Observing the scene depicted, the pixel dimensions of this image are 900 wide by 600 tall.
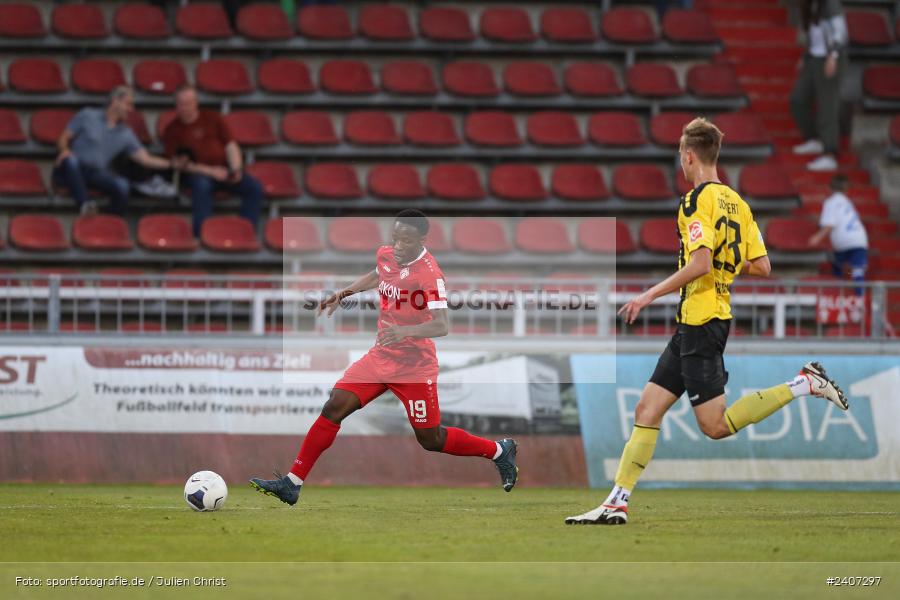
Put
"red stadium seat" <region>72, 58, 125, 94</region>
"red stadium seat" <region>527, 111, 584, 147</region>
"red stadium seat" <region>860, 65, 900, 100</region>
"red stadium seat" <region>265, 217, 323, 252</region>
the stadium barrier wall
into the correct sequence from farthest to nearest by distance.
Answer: "red stadium seat" <region>860, 65, 900, 100</region>, "red stadium seat" <region>527, 111, 584, 147</region>, "red stadium seat" <region>72, 58, 125, 94</region>, "red stadium seat" <region>265, 217, 323, 252</region>, the stadium barrier wall

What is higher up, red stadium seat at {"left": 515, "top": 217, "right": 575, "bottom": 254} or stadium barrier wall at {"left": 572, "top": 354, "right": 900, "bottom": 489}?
red stadium seat at {"left": 515, "top": 217, "right": 575, "bottom": 254}

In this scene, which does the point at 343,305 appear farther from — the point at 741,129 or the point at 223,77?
the point at 741,129

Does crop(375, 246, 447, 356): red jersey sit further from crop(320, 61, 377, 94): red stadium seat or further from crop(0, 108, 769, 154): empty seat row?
crop(320, 61, 377, 94): red stadium seat

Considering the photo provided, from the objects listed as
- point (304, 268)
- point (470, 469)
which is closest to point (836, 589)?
point (470, 469)

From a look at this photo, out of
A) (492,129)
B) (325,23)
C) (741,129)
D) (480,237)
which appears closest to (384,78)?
(325,23)

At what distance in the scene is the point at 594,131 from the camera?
20.3m

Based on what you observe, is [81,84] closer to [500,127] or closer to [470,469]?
[500,127]

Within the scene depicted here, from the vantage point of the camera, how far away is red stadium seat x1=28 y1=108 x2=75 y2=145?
19406 mm

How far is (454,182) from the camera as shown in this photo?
1934 cm

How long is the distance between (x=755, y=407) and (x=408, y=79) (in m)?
12.6

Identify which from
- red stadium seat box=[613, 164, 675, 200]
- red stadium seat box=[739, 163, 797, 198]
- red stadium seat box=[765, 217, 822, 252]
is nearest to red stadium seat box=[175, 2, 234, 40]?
red stadium seat box=[613, 164, 675, 200]

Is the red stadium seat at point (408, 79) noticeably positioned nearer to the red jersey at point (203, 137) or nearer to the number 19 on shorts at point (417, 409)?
the red jersey at point (203, 137)

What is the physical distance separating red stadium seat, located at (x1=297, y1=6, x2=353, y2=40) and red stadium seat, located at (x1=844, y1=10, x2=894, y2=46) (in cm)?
830

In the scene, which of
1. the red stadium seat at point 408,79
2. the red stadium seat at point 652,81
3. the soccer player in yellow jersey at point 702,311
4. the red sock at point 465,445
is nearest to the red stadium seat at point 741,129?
the red stadium seat at point 652,81
